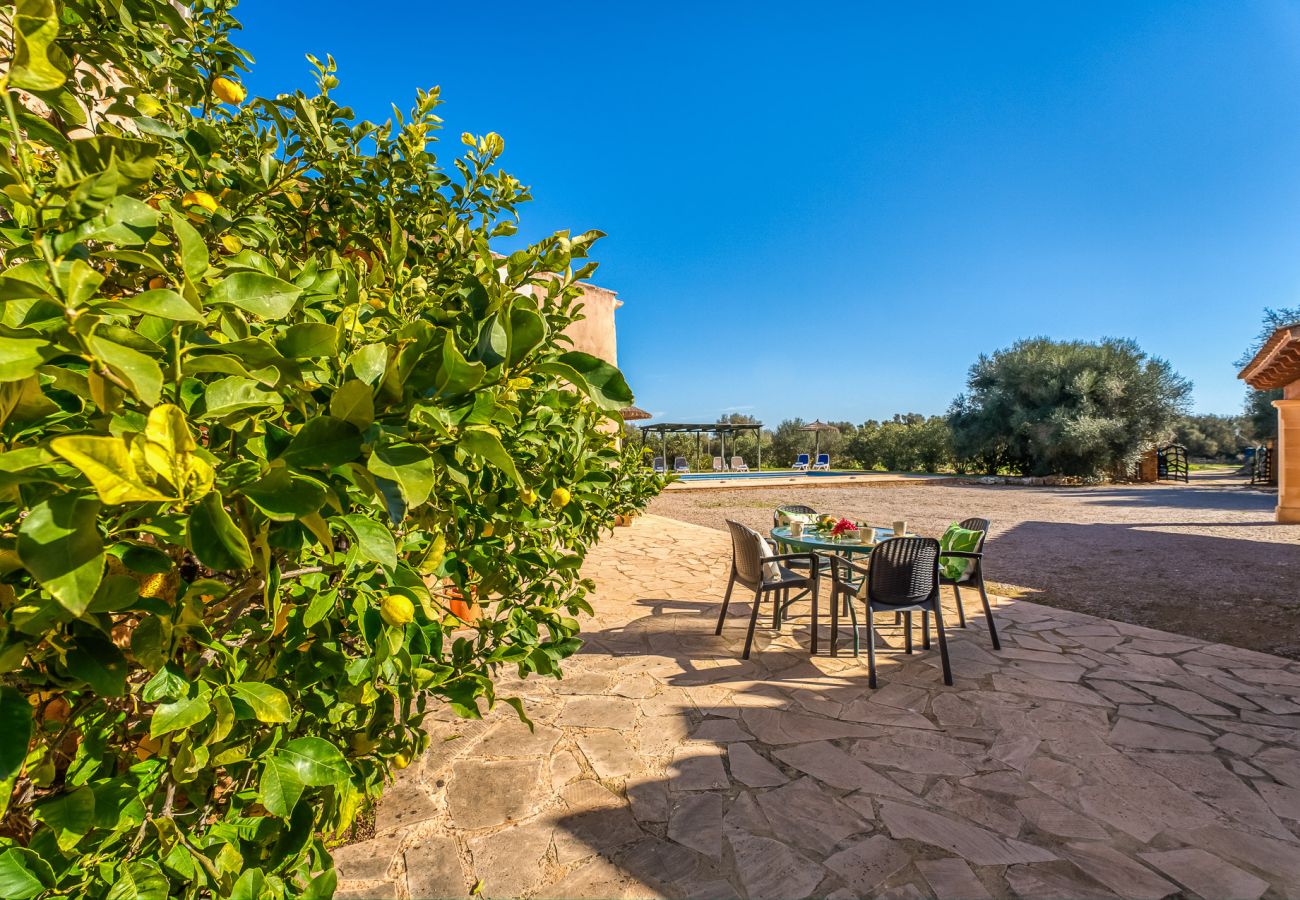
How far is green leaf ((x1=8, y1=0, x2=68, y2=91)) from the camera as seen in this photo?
0.41 meters

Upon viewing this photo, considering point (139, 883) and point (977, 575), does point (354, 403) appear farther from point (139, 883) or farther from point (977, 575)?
point (977, 575)

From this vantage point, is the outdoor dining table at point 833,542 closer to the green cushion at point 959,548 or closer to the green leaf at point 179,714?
the green cushion at point 959,548

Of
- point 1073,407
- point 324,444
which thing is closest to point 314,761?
point 324,444

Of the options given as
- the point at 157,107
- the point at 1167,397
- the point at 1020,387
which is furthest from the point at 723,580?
the point at 1167,397

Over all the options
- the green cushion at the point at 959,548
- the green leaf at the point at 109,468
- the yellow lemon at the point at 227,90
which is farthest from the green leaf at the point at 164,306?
the green cushion at the point at 959,548

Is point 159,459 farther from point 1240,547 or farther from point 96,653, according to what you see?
point 1240,547

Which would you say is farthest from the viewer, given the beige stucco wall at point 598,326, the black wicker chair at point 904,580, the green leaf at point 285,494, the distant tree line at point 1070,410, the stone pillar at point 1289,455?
the distant tree line at point 1070,410

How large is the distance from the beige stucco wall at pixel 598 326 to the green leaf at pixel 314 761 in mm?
11368

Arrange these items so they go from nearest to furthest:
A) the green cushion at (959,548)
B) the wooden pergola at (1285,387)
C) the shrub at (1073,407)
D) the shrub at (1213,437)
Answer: the green cushion at (959,548)
the wooden pergola at (1285,387)
the shrub at (1073,407)
the shrub at (1213,437)

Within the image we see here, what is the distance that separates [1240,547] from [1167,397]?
A: 637 inches

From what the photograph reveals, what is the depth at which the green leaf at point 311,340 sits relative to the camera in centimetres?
51

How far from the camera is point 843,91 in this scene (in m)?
11.9

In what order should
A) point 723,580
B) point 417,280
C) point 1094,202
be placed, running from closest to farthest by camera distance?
point 417,280 → point 723,580 → point 1094,202

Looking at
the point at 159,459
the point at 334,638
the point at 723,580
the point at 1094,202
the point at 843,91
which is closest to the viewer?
the point at 159,459
